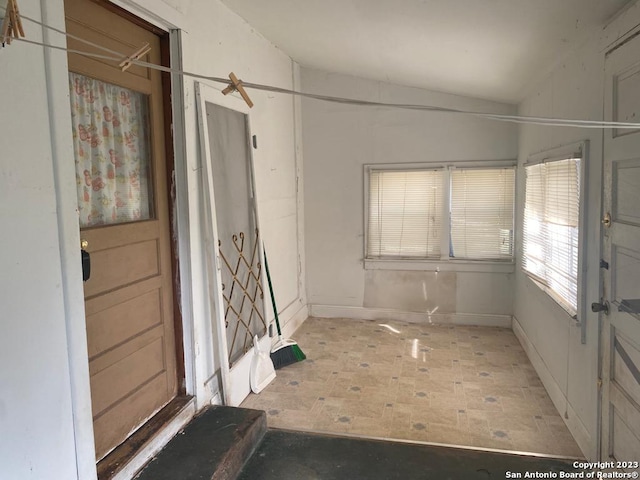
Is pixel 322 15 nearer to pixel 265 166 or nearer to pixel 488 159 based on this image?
pixel 265 166

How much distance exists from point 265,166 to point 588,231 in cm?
259

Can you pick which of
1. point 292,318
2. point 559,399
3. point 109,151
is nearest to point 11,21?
point 109,151

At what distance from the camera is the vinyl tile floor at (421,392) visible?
113 inches

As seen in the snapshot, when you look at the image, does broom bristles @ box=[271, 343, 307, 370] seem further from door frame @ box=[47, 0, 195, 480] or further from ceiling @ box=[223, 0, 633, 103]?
ceiling @ box=[223, 0, 633, 103]

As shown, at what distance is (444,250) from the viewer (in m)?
5.02

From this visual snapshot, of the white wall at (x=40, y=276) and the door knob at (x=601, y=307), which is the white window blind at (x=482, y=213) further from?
the white wall at (x=40, y=276)

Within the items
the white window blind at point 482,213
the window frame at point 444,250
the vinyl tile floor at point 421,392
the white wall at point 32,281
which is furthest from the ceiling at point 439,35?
the vinyl tile floor at point 421,392

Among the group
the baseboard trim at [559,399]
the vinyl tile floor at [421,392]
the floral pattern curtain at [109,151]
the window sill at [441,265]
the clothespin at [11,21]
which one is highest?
the clothespin at [11,21]

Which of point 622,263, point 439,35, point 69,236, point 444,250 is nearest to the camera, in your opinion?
point 69,236

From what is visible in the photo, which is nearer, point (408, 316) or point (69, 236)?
point (69, 236)

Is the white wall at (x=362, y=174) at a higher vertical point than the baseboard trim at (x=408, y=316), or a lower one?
higher

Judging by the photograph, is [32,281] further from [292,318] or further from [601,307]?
[292,318]

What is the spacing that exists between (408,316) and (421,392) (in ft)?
5.86

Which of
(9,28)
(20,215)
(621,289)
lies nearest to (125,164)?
(20,215)
